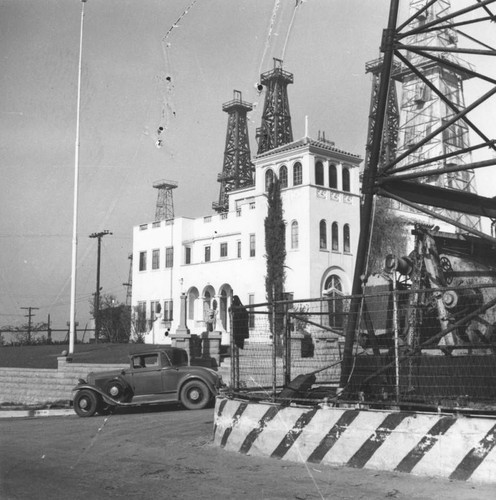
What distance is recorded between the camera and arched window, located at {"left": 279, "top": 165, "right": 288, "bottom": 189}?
4338 centimetres

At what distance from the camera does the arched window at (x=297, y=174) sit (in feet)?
140

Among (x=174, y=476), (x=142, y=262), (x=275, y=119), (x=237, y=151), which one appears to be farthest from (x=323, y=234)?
(x=174, y=476)

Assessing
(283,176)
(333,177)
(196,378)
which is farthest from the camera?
(333,177)

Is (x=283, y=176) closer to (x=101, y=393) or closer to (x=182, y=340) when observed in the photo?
(x=182, y=340)

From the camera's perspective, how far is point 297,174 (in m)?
42.9

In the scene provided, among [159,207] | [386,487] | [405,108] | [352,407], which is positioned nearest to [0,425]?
[352,407]

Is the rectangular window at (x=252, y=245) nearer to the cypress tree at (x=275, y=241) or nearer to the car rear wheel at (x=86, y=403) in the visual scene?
the cypress tree at (x=275, y=241)

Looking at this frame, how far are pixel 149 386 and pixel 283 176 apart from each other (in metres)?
27.9

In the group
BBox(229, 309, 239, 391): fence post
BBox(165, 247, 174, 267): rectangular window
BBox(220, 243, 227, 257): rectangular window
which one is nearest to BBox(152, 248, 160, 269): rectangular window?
BBox(165, 247, 174, 267): rectangular window

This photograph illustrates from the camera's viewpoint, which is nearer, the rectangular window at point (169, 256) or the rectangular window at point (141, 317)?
the rectangular window at point (169, 256)

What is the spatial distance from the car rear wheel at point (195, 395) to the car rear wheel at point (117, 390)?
4.74 ft

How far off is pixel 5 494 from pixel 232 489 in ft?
7.50

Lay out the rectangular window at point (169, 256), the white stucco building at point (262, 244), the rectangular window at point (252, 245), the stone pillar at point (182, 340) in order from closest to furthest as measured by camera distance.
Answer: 1. the stone pillar at point (182, 340)
2. the white stucco building at point (262, 244)
3. the rectangular window at point (252, 245)
4. the rectangular window at point (169, 256)

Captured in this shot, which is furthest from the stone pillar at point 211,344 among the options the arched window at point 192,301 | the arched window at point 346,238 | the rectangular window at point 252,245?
the arched window at point 192,301
